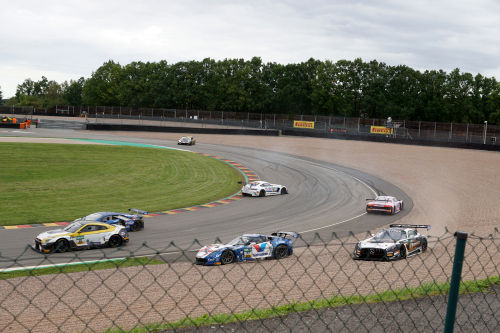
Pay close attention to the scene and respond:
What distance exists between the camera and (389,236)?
17938mm

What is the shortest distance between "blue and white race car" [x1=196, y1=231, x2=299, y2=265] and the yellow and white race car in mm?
4864

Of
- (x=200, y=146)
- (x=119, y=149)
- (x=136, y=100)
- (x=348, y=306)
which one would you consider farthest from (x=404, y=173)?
(x=136, y=100)

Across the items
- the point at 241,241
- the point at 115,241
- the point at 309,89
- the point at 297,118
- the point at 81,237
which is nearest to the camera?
the point at 241,241

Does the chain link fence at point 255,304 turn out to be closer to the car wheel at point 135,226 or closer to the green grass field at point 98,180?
the car wheel at point 135,226

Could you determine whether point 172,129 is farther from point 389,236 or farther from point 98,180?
point 389,236

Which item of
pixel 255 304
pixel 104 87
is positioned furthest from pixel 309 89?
pixel 255 304

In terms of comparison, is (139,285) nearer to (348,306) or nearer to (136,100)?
(348,306)

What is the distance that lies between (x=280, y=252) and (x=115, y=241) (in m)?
6.77

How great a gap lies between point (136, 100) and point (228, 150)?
7400 centimetres

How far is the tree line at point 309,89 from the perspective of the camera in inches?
3893

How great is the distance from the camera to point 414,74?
332 ft

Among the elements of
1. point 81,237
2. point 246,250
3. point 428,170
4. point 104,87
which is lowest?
point 81,237

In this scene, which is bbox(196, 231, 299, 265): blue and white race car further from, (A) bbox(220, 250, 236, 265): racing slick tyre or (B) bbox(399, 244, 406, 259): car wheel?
(B) bbox(399, 244, 406, 259): car wheel

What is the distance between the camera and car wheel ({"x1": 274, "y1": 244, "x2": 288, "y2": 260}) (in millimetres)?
16984
